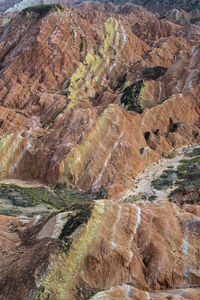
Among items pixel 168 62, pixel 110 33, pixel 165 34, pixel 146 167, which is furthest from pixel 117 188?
pixel 165 34

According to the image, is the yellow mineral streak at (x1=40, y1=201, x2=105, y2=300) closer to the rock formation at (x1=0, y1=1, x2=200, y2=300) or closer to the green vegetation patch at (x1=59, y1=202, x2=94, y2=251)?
the rock formation at (x1=0, y1=1, x2=200, y2=300)

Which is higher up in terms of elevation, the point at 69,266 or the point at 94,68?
the point at 69,266

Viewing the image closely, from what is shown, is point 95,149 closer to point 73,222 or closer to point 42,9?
point 73,222

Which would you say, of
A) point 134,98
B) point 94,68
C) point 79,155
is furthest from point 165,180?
point 94,68

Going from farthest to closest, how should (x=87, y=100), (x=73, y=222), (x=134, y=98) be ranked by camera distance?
1. (x=87, y=100)
2. (x=134, y=98)
3. (x=73, y=222)

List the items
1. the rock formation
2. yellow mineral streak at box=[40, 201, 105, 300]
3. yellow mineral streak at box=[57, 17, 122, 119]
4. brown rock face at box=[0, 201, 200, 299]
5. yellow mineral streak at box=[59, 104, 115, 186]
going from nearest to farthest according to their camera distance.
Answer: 1. yellow mineral streak at box=[40, 201, 105, 300]
2. brown rock face at box=[0, 201, 200, 299]
3. the rock formation
4. yellow mineral streak at box=[59, 104, 115, 186]
5. yellow mineral streak at box=[57, 17, 122, 119]

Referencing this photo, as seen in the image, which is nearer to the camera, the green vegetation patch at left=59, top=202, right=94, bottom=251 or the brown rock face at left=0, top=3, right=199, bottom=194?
the green vegetation patch at left=59, top=202, right=94, bottom=251

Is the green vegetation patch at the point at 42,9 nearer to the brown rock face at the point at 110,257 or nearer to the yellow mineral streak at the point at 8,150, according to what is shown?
the yellow mineral streak at the point at 8,150

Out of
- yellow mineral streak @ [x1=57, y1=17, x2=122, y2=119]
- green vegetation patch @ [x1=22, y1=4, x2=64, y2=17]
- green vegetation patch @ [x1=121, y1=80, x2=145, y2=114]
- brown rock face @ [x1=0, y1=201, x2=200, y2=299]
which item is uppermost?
brown rock face @ [x1=0, y1=201, x2=200, y2=299]

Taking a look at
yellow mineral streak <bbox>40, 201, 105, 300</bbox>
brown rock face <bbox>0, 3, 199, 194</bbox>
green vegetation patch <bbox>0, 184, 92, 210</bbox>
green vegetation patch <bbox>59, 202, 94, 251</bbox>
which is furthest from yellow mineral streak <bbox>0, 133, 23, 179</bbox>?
yellow mineral streak <bbox>40, 201, 105, 300</bbox>

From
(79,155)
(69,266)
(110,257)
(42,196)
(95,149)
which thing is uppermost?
(69,266)

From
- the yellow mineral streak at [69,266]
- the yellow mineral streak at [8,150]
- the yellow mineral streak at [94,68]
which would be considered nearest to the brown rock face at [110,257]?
the yellow mineral streak at [69,266]
